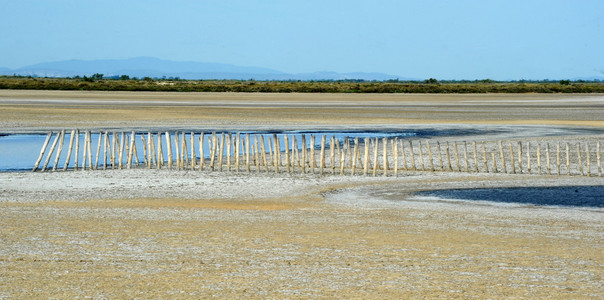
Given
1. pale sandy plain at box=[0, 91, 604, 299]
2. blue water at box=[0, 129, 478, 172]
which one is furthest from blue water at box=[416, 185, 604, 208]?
blue water at box=[0, 129, 478, 172]

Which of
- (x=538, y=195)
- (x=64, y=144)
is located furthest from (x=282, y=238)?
(x=64, y=144)

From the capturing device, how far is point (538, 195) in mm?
16344

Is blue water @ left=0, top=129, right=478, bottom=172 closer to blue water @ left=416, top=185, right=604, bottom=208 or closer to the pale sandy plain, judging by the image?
the pale sandy plain

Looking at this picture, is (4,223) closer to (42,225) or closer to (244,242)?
(42,225)

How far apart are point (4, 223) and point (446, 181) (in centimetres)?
999

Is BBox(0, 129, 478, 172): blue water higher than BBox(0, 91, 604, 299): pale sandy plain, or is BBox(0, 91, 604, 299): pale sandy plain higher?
BBox(0, 129, 478, 172): blue water

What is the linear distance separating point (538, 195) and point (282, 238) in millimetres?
7261

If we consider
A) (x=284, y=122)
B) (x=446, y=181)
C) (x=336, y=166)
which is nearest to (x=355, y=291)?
(x=446, y=181)

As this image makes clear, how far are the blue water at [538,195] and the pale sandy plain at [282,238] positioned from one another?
69cm

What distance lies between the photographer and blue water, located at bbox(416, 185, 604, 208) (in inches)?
607

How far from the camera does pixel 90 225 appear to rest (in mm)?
12023

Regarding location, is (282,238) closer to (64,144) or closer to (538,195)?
(538,195)

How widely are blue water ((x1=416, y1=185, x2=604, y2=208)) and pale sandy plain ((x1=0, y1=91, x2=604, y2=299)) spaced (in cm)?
69

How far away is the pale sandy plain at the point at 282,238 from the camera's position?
8391 millimetres
